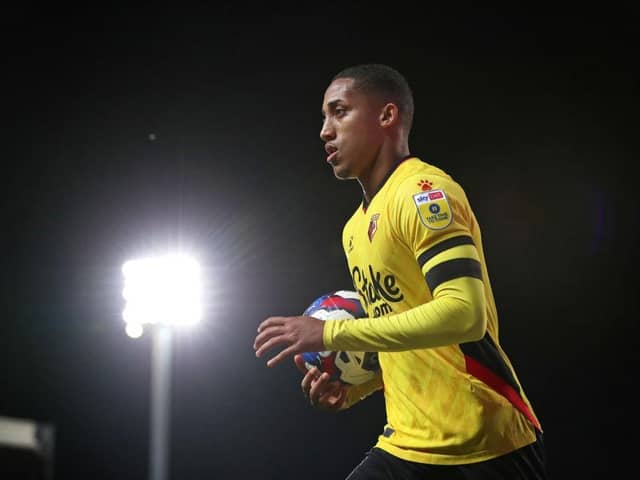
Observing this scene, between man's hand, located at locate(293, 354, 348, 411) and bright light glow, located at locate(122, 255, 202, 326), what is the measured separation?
233 cm

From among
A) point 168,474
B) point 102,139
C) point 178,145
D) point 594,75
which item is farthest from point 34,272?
point 594,75

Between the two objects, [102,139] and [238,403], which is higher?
[102,139]

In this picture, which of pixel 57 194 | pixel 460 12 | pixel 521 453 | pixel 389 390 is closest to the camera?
pixel 521 453

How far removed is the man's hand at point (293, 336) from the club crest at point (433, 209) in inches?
14.1

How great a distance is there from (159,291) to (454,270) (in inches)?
117

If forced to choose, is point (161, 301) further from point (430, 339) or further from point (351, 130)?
point (430, 339)

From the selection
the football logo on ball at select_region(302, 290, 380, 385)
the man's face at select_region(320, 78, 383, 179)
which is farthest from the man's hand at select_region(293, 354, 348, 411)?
the man's face at select_region(320, 78, 383, 179)

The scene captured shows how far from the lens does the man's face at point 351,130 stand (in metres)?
1.93

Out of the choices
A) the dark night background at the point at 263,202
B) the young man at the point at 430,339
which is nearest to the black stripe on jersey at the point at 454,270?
the young man at the point at 430,339

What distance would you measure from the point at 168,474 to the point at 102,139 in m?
2.46

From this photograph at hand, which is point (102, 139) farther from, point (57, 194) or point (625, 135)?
point (625, 135)

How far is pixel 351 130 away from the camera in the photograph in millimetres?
1947

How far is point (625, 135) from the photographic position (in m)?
4.39

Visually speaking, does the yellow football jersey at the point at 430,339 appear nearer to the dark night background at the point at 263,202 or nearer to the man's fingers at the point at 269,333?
the man's fingers at the point at 269,333
